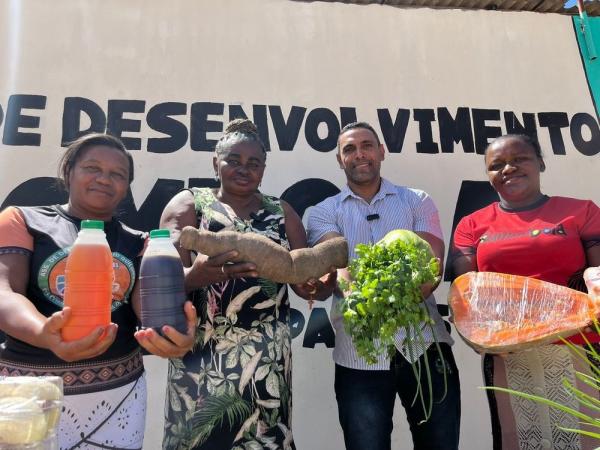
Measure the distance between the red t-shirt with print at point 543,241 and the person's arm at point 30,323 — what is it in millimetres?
1620

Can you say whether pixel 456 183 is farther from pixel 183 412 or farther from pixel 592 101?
pixel 183 412

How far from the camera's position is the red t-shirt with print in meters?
2.08

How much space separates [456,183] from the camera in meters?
3.51

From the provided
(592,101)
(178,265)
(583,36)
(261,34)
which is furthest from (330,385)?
(583,36)

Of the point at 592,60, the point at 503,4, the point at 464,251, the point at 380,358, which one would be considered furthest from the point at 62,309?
the point at 592,60

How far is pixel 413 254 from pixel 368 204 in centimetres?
70

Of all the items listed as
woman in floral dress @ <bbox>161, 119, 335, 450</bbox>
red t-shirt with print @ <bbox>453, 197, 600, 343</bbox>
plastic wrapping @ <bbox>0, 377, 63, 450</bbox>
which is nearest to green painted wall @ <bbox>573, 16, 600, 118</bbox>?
red t-shirt with print @ <bbox>453, 197, 600, 343</bbox>

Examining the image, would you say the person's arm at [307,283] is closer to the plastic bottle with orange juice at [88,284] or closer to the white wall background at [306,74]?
the plastic bottle with orange juice at [88,284]

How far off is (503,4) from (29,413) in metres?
4.08

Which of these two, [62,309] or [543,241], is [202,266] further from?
Result: [543,241]

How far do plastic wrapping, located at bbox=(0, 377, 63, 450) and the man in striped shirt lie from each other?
1.24m

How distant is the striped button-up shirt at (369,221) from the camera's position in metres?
2.20

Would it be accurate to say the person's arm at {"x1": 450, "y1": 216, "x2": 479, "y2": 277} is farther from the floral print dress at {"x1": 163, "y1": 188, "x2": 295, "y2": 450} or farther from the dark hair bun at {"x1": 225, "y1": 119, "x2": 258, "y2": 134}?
the dark hair bun at {"x1": 225, "y1": 119, "x2": 258, "y2": 134}

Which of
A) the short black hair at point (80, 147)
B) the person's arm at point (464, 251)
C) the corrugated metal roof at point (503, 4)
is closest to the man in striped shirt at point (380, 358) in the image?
the person's arm at point (464, 251)
